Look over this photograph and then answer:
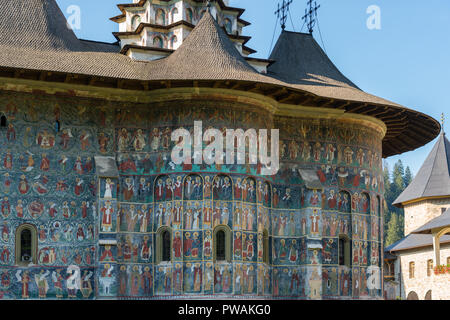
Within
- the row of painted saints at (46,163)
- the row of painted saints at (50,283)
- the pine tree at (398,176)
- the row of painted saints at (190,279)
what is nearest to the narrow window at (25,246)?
the row of painted saints at (50,283)

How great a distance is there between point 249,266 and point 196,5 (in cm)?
876

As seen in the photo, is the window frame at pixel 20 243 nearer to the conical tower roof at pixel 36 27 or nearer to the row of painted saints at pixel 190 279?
the row of painted saints at pixel 190 279

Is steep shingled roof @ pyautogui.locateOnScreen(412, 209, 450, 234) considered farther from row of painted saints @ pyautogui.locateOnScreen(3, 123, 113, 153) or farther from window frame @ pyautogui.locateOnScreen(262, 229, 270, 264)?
row of painted saints @ pyautogui.locateOnScreen(3, 123, 113, 153)

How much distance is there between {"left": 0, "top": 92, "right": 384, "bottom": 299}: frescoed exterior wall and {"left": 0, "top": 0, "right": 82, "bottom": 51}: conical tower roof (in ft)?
5.87

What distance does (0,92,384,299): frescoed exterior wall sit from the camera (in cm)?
1881

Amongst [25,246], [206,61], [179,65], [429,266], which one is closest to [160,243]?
[25,246]

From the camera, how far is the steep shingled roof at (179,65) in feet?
63.1

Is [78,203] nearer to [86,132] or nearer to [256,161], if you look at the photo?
[86,132]

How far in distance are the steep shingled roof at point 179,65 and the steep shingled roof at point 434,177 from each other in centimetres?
1811

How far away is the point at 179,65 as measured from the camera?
65.6ft

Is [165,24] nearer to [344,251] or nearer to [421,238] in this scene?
[344,251]

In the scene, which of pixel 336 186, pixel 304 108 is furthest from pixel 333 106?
pixel 336 186

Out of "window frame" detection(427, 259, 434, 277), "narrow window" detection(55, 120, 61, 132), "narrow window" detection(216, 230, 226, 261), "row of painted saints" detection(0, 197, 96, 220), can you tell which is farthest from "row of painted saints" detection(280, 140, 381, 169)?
"window frame" detection(427, 259, 434, 277)

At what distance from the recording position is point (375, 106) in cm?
2186
